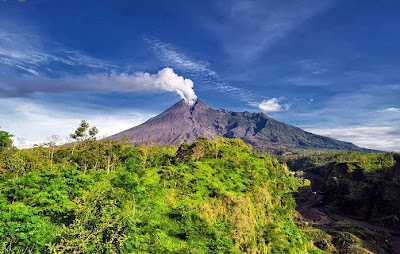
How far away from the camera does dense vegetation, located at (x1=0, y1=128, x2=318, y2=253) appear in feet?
28.6

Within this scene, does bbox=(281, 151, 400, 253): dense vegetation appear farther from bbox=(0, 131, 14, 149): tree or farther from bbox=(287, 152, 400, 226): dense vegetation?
bbox=(0, 131, 14, 149): tree

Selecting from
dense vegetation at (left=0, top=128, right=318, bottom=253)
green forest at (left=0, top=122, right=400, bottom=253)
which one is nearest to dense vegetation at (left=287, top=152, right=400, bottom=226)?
green forest at (left=0, top=122, right=400, bottom=253)

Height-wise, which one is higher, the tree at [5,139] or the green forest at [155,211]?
the tree at [5,139]

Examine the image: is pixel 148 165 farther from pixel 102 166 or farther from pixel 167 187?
pixel 167 187

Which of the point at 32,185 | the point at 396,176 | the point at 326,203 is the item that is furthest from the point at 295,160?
the point at 32,185

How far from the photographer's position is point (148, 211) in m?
15.7

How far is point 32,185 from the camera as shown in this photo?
45.7 ft

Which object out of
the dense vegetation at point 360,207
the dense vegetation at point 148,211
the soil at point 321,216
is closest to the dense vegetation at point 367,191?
the dense vegetation at point 360,207

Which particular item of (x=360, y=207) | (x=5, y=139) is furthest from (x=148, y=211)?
(x=360, y=207)

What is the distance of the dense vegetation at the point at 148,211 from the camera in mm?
8703

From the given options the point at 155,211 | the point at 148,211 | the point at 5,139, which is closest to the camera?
the point at 148,211

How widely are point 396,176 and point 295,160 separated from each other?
124011 millimetres

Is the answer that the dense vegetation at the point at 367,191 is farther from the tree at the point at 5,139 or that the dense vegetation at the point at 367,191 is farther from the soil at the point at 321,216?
the tree at the point at 5,139

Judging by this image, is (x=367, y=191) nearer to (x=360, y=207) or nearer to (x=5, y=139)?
(x=360, y=207)
